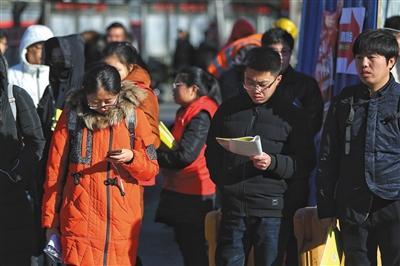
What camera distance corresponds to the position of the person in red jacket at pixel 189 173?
6418mm

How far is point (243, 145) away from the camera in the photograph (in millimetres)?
4938

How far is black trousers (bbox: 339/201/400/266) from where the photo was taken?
4.95 metres

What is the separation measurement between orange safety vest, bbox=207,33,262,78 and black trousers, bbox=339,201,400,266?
14.4 ft

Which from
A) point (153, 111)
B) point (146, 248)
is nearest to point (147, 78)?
point (153, 111)

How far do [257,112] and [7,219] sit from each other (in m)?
1.76

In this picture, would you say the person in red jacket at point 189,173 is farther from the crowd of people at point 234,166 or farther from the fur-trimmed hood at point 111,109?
the fur-trimmed hood at point 111,109

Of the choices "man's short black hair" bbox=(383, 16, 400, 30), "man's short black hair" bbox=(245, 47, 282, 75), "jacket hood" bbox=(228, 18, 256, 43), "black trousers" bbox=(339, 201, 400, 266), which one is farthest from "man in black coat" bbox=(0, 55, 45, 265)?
"jacket hood" bbox=(228, 18, 256, 43)

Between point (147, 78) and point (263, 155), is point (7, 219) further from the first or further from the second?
point (263, 155)

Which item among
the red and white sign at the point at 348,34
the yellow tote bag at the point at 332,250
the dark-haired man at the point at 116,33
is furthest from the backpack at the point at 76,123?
the dark-haired man at the point at 116,33

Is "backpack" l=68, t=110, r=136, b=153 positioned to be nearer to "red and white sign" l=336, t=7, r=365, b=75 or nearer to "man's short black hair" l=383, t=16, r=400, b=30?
"red and white sign" l=336, t=7, r=365, b=75

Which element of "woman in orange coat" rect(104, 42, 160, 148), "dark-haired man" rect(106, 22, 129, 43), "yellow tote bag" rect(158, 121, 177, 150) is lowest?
"yellow tote bag" rect(158, 121, 177, 150)

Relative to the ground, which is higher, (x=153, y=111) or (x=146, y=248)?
(x=153, y=111)

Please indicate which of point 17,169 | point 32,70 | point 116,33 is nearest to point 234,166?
point 17,169

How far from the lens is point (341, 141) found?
5.12 meters
